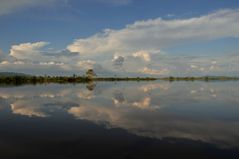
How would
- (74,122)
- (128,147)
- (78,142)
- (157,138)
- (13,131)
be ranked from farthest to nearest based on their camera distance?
1. (74,122)
2. (13,131)
3. (157,138)
4. (78,142)
5. (128,147)

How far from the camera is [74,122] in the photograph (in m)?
26.3

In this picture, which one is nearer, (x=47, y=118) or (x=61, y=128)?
(x=61, y=128)

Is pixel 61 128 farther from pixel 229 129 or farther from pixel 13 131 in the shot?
pixel 229 129

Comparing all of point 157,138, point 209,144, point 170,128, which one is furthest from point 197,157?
point 170,128

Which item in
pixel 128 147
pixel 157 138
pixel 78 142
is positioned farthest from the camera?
pixel 157 138

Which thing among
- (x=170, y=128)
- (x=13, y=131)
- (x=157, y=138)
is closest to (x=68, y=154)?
(x=157, y=138)

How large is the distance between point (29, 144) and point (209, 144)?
1147cm

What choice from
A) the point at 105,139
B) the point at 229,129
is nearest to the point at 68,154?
the point at 105,139

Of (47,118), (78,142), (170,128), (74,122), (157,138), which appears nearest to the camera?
(78,142)

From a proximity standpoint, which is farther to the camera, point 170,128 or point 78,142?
point 170,128

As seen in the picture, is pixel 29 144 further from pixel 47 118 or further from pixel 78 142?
pixel 47 118

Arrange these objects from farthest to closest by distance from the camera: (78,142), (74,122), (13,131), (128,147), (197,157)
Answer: (74,122), (13,131), (78,142), (128,147), (197,157)

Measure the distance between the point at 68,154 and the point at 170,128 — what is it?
10799mm

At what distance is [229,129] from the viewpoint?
74.9 feet
